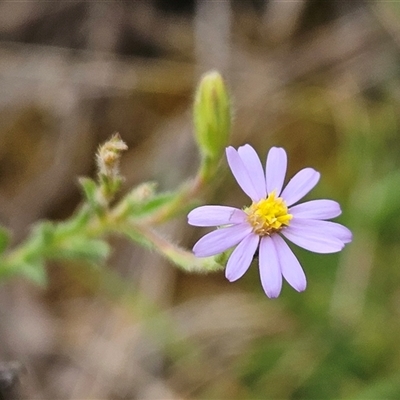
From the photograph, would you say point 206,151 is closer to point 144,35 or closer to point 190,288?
point 190,288

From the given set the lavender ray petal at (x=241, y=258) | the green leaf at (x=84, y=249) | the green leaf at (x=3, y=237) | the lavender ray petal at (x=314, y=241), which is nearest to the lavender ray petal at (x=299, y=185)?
the lavender ray petal at (x=314, y=241)

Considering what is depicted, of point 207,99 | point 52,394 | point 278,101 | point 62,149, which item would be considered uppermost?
point 278,101

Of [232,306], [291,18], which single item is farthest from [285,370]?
[291,18]

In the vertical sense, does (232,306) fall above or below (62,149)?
below

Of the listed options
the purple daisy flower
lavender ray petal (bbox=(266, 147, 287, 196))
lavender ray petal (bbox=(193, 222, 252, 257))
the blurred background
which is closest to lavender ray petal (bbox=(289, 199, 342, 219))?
the purple daisy flower

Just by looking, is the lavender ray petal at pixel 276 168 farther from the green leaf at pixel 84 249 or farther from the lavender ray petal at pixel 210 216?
the green leaf at pixel 84 249

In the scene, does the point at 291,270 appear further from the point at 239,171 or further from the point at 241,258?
the point at 239,171

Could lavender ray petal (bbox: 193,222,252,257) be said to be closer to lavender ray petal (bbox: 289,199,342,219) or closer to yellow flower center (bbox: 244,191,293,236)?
yellow flower center (bbox: 244,191,293,236)

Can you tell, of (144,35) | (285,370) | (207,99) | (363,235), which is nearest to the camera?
(207,99)
